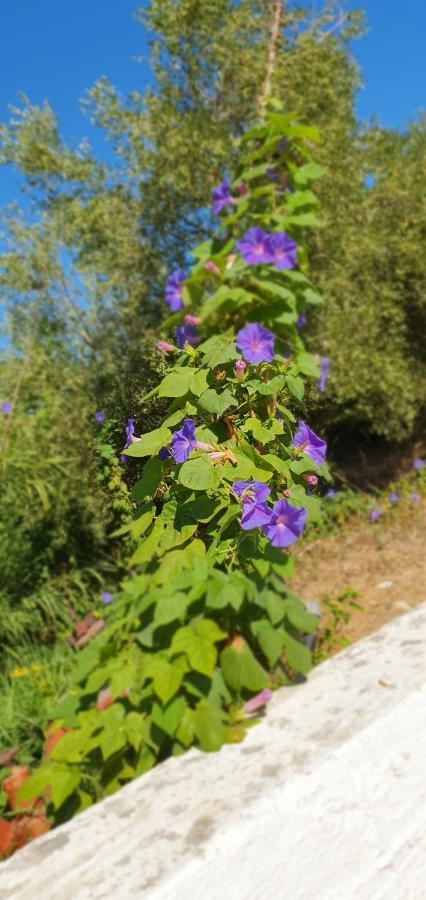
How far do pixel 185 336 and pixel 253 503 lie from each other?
0.85 feet

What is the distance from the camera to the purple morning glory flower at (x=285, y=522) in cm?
68

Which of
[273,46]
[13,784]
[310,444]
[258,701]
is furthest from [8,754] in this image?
[273,46]

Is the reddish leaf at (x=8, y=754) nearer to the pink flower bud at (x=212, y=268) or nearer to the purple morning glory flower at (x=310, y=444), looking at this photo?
the pink flower bud at (x=212, y=268)

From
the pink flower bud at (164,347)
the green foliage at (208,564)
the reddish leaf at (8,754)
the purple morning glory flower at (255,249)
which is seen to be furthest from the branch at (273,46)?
the pink flower bud at (164,347)

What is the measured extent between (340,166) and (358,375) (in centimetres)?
200

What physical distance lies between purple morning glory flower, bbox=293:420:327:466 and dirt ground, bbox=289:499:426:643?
3448 mm

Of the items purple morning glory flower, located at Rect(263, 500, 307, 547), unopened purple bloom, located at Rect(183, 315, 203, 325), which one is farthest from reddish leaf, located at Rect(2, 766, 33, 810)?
purple morning glory flower, located at Rect(263, 500, 307, 547)

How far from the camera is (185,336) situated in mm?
850

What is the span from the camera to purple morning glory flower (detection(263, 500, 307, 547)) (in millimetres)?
678

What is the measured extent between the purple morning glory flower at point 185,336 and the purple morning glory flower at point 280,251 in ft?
0.61

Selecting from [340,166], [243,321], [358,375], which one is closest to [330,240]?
[340,166]

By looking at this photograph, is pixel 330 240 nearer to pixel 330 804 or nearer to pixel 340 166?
pixel 340 166

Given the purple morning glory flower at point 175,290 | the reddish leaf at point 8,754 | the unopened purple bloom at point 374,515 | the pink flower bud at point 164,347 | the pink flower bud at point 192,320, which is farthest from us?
the unopened purple bloom at point 374,515

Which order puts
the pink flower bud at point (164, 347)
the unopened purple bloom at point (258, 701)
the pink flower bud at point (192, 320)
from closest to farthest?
1. the pink flower bud at point (164, 347)
2. the pink flower bud at point (192, 320)
3. the unopened purple bloom at point (258, 701)
